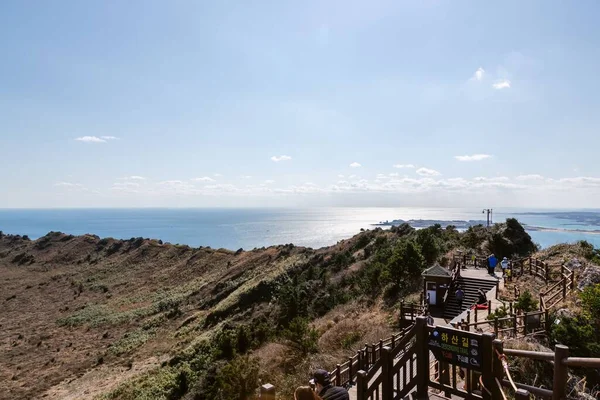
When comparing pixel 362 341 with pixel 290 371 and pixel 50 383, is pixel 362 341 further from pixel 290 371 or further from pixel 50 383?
pixel 50 383

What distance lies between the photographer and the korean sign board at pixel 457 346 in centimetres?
521

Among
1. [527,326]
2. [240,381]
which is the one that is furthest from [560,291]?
[240,381]

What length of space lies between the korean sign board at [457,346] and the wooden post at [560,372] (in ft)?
2.89

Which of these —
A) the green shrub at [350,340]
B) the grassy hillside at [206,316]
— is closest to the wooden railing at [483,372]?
the grassy hillside at [206,316]

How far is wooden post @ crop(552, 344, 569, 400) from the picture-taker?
4.56 metres

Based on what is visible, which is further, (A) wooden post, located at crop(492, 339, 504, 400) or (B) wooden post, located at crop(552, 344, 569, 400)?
(A) wooden post, located at crop(492, 339, 504, 400)

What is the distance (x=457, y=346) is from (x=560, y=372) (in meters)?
1.24

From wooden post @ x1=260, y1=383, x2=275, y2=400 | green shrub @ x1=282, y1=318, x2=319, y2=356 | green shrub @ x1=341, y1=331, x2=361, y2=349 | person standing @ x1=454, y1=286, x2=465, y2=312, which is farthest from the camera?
person standing @ x1=454, y1=286, x2=465, y2=312

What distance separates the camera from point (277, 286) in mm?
38156

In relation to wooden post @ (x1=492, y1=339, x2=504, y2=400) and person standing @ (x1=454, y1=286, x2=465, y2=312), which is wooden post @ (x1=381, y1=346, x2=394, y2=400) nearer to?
wooden post @ (x1=492, y1=339, x2=504, y2=400)

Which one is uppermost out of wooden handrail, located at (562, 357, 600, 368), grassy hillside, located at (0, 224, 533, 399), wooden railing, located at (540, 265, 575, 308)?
wooden handrail, located at (562, 357, 600, 368)

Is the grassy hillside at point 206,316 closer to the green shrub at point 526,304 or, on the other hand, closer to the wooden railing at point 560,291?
the green shrub at point 526,304

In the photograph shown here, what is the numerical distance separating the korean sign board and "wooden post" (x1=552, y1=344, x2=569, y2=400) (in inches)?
34.6

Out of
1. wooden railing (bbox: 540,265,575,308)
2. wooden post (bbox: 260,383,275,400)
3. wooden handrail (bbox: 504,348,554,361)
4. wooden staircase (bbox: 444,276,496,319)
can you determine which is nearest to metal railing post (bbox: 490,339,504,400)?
wooden handrail (bbox: 504,348,554,361)
